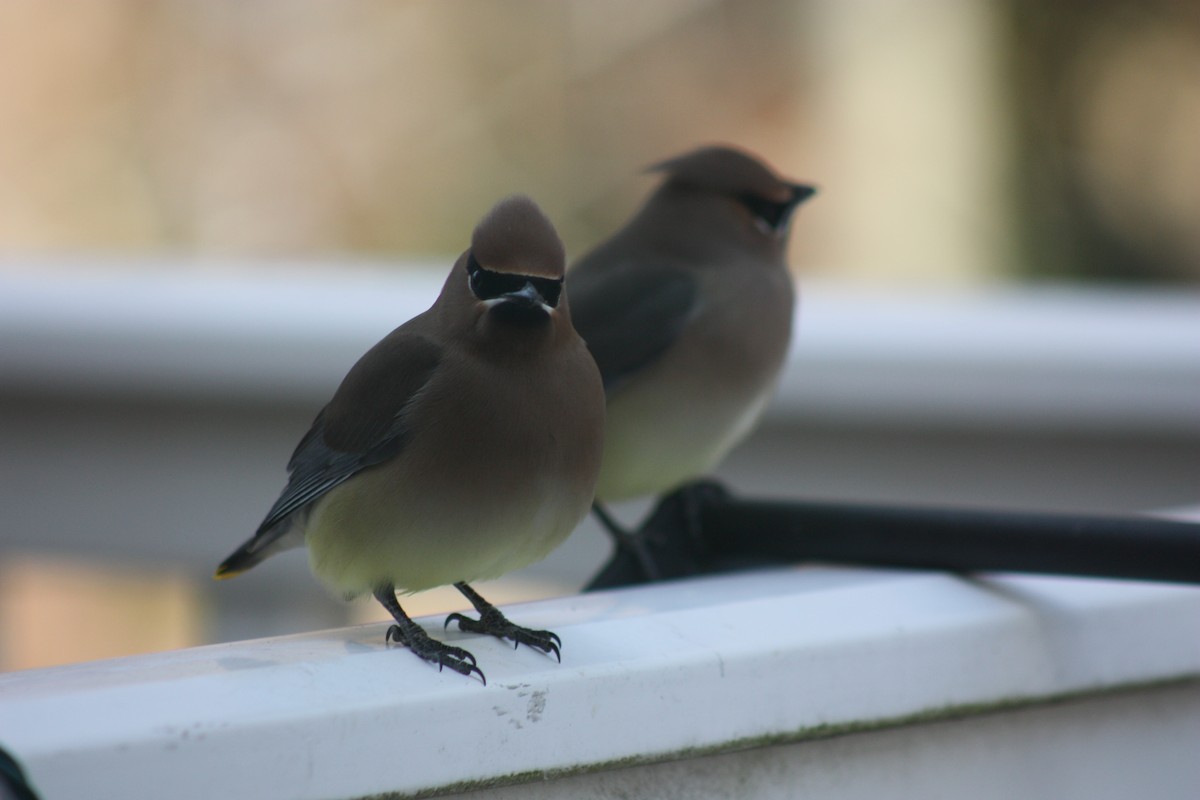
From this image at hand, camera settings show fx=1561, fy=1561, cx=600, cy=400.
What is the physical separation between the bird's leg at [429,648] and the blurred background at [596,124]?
493cm

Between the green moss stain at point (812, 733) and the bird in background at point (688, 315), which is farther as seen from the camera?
the bird in background at point (688, 315)

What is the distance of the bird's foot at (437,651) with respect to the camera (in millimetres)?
1688

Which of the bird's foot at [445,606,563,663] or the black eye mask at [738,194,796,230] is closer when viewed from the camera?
the bird's foot at [445,606,563,663]

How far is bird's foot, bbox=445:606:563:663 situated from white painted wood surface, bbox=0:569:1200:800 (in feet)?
0.08

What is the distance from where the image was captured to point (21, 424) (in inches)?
173

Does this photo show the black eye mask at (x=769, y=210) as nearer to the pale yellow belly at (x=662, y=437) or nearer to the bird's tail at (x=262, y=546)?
A: the pale yellow belly at (x=662, y=437)

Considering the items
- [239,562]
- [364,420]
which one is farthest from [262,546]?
[364,420]

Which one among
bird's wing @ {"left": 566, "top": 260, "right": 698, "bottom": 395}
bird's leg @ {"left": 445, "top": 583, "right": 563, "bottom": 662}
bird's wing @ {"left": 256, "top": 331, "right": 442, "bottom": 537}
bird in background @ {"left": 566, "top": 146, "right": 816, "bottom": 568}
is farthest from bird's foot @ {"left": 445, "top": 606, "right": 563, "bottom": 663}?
bird's wing @ {"left": 566, "top": 260, "right": 698, "bottom": 395}

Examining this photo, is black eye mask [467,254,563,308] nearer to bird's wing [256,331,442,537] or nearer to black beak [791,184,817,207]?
bird's wing [256,331,442,537]

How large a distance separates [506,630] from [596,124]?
636cm

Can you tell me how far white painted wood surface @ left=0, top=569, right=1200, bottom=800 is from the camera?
4.70ft

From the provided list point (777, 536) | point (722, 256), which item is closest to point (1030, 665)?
point (777, 536)

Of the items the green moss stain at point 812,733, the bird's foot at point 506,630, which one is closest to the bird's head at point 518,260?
the bird's foot at point 506,630

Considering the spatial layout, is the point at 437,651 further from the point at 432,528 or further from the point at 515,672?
the point at 432,528
